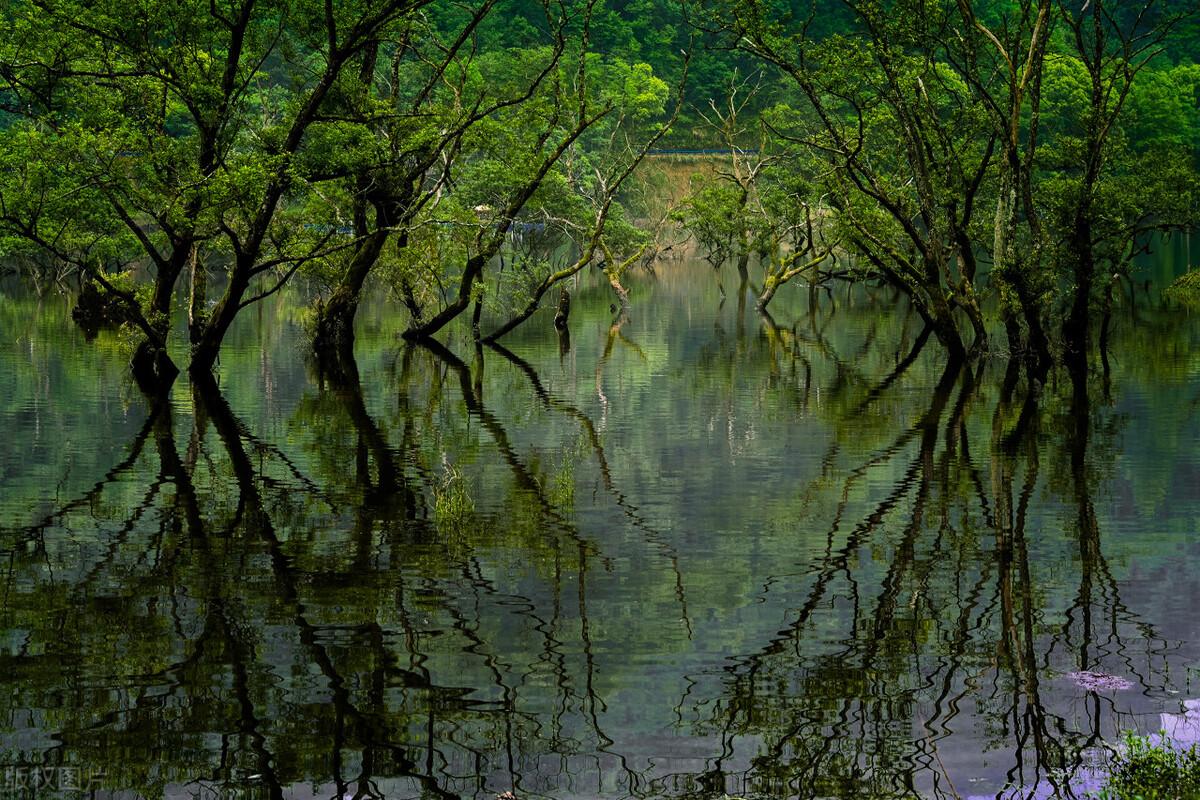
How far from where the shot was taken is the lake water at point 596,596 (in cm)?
991

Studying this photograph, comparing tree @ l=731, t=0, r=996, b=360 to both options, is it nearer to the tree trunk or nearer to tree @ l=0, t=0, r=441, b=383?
tree @ l=0, t=0, r=441, b=383

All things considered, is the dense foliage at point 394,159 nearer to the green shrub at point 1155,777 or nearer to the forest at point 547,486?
the forest at point 547,486

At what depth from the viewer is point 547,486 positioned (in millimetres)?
20719

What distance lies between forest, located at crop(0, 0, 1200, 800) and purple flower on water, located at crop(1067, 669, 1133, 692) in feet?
0.13

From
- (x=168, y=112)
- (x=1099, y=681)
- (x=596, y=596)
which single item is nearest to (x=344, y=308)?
(x=168, y=112)

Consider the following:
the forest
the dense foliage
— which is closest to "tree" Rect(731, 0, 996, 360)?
the dense foliage

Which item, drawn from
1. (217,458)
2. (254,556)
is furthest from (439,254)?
(254,556)

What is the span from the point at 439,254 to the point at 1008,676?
3585cm

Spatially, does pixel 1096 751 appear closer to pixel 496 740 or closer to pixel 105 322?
pixel 496 740

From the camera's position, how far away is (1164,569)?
594 inches

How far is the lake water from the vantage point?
9.91 m

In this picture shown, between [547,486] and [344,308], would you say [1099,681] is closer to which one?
[547,486]

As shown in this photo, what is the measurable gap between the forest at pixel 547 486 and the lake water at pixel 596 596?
6 cm

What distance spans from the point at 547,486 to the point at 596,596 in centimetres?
656
